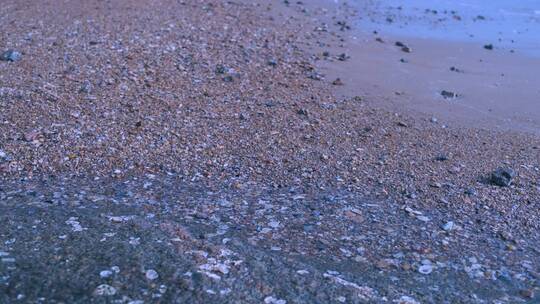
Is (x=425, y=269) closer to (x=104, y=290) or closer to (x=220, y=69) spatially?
(x=104, y=290)

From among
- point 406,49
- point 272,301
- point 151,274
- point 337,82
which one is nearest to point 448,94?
point 337,82

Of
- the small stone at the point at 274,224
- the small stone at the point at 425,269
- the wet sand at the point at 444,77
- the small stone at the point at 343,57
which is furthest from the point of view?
the small stone at the point at 343,57

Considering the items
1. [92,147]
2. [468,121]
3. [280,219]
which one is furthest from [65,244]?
[468,121]

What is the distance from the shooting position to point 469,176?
558cm

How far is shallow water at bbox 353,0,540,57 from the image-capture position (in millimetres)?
11078

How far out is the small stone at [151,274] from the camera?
3572 millimetres

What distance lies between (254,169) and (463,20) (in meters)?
7.96

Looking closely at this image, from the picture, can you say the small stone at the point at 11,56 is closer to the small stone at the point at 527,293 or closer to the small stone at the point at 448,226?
the small stone at the point at 448,226

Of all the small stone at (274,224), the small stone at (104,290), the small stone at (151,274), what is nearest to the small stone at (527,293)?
the small stone at (274,224)

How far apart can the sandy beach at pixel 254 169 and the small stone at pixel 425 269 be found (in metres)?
0.01

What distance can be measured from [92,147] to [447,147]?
2741 millimetres

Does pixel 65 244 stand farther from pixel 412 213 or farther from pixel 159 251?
pixel 412 213

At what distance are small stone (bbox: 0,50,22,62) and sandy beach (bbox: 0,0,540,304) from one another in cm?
7

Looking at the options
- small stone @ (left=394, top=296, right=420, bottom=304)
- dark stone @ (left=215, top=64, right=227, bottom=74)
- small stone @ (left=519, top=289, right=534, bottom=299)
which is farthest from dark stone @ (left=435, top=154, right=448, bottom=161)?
dark stone @ (left=215, top=64, right=227, bottom=74)
